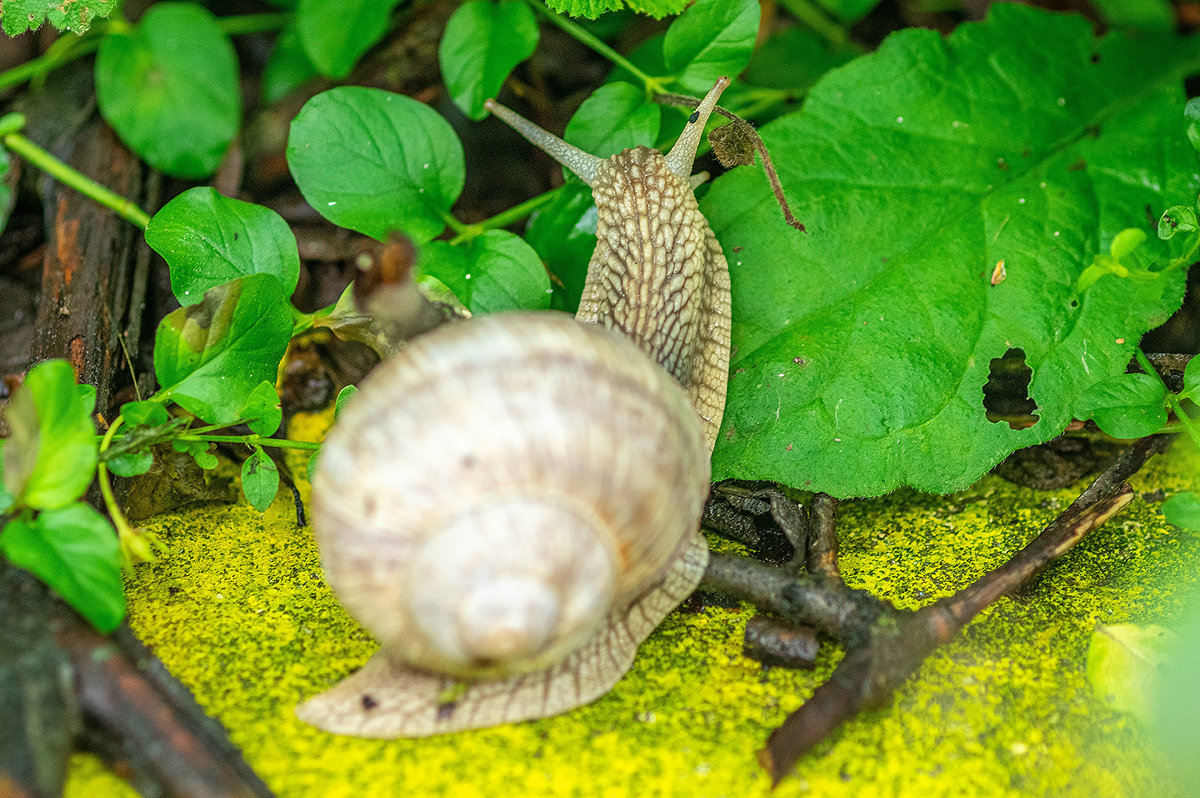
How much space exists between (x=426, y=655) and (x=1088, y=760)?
1042 millimetres

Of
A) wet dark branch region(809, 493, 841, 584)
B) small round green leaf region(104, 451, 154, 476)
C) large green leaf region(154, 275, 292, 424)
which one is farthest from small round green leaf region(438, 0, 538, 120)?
wet dark branch region(809, 493, 841, 584)

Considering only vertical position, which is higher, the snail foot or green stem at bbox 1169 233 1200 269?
green stem at bbox 1169 233 1200 269

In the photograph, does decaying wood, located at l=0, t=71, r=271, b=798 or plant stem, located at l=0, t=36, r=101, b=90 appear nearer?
decaying wood, located at l=0, t=71, r=271, b=798

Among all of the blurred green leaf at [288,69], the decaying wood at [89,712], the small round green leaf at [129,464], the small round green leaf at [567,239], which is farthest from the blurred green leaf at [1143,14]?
the decaying wood at [89,712]

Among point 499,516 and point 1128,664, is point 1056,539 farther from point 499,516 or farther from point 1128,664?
point 499,516

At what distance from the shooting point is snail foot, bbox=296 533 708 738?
1.47 meters

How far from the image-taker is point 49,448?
1.45 m

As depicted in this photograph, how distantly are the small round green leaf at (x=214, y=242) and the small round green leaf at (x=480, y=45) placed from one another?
0.59 m

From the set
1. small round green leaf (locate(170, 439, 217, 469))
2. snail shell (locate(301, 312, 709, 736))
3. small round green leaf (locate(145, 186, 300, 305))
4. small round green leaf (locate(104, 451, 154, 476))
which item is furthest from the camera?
small round green leaf (locate(145, 186, 300, 305))

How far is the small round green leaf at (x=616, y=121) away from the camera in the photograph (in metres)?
2.10

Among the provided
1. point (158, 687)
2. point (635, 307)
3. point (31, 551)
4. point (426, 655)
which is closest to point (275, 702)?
point (158, 687)

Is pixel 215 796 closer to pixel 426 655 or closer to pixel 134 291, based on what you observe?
pixel 426 655

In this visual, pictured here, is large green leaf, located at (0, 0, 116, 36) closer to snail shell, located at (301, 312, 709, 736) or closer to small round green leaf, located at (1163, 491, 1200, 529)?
snail shell, located at (301, 312, 709, 736)

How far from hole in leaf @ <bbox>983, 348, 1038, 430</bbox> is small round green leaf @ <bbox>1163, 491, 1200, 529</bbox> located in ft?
1.56
